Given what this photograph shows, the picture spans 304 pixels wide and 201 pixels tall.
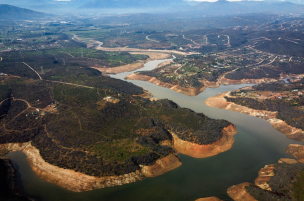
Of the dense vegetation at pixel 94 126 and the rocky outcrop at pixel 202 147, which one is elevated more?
the dense vegetation at pixel 94 126

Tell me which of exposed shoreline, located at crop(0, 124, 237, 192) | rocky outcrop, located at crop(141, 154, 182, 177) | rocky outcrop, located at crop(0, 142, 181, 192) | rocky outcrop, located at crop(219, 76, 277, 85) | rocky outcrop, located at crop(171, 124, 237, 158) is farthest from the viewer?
rocky outcrop, located at crop(219, 76, 277, 85)

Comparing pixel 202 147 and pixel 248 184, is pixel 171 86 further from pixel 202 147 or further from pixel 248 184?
pixel 248 184

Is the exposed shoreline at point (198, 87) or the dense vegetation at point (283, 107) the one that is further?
the exposed shoreline at point (198, 87)

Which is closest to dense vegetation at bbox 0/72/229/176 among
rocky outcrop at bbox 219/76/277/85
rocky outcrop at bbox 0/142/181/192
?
rocky outcrop at bbox 0/142/181/192

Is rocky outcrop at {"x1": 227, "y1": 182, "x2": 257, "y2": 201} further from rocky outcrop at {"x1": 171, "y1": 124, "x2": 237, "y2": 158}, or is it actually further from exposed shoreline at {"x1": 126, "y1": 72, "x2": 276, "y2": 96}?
exposed shoreline at {"x1": 126, "y1": 72, "x2": 276, "y2": 96}

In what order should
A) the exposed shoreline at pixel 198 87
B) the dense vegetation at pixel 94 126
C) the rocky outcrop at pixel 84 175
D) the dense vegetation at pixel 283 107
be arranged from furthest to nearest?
the exposed shoreline at pixel 198 87
the dense vegetation at pixel 283 107
the dense vegetation at pixel 94 126
the rocky outcrop at pixel 84 175

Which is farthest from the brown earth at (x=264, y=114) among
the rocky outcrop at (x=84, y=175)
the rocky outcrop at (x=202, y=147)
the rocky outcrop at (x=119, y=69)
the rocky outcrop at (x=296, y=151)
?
the rocky outcrop at (x=119, y=69)

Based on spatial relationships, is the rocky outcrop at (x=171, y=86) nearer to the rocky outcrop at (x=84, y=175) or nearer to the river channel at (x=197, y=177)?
the river channel at (x=197, y=177)
